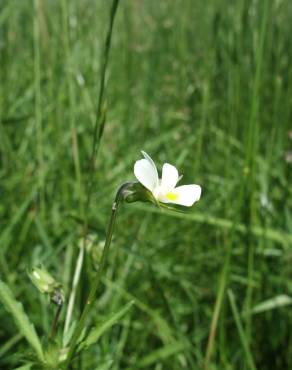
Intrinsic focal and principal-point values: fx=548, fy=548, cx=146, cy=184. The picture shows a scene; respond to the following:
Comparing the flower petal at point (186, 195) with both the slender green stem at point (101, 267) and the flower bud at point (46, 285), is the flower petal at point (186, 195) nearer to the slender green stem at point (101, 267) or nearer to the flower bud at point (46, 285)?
the slender green stem at point (101, 267)

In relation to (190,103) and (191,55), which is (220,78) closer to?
(190,103)

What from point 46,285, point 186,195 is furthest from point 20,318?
point 186,195

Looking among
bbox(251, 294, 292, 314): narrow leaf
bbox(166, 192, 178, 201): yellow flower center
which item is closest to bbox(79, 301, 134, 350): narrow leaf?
bbox(166, 192, 178, 201): yellow flower center

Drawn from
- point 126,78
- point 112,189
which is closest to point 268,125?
point 126,78

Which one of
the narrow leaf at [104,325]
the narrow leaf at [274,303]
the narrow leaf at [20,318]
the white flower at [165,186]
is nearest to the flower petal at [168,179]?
the white flower at [165,186]

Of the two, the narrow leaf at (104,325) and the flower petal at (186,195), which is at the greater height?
the flower petal at (186,195)

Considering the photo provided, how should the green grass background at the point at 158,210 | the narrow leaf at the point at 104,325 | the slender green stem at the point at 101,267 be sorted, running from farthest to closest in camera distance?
1. the green grass background at the point at 158,210
2. the narrow leaf at the point at 104,325
3. the slender green stem at the point at 101,267

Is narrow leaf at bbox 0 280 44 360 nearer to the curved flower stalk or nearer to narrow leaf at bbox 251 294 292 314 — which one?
the curved flower stalk
